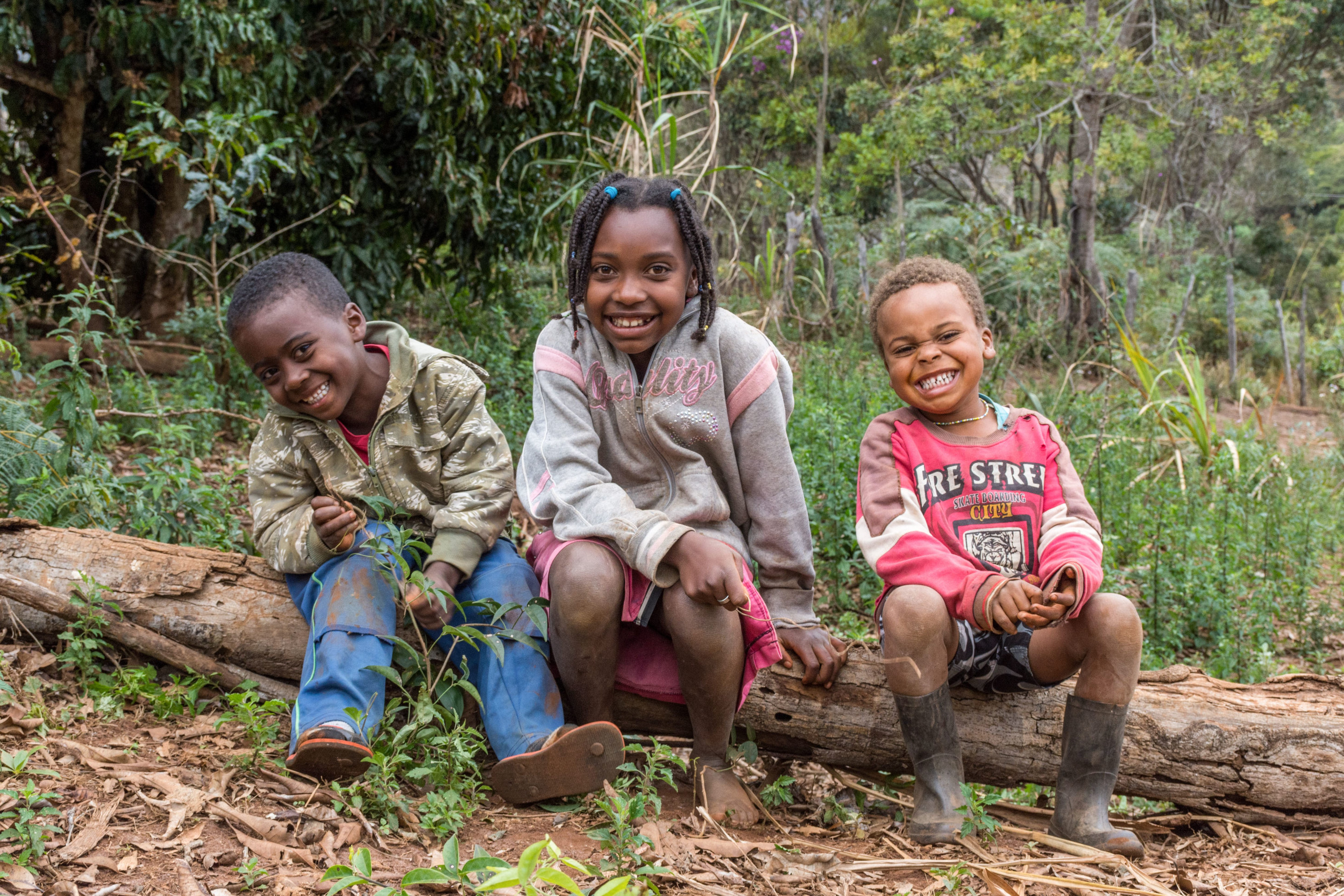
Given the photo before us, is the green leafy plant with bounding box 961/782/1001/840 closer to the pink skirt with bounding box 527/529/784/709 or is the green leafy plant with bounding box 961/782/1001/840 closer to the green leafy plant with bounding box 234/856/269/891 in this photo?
the pink skirt with bounding box 527/529/784/709

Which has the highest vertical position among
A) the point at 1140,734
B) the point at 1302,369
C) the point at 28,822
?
the point at 1302,369

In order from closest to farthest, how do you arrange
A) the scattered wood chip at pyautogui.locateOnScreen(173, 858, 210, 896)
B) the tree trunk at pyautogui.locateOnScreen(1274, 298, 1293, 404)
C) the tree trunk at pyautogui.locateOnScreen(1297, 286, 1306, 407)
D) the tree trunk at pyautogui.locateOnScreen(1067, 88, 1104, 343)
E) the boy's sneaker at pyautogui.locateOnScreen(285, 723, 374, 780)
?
the scattered wood chip at pyautogui.locateOnScreen(173, 858, 210, 896) < the boy's sneaker at pyautogui.locateOnScreen(285, 723, 374, 780) < the tree trunk at pyautogui.locateOnScreen(1274, 298, 1293, 404) < the tree trunk at pyautogui.locateOnScreen(1067, 88, 1104, 343) < the tree trunk at pyautogui.locateOnScreen(1297, 286, 1306, 407)

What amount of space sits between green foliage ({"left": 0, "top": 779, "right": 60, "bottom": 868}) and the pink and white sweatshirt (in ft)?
5.78

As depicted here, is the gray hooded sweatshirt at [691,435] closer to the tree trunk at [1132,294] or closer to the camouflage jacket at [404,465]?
the camouflage jacket at [404,465]

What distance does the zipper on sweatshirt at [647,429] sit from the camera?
2536mm

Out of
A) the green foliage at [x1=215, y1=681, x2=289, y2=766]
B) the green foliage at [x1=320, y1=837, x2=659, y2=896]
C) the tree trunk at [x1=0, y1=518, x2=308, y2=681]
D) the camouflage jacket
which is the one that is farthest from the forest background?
the green foliage at [x1=320, y1=837, x2=659, y2=896]

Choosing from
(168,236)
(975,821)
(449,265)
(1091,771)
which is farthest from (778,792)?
(168,236)

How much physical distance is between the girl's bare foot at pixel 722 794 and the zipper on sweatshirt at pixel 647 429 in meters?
0.64

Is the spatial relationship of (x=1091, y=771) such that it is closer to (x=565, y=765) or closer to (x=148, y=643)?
(x=565, y=765)

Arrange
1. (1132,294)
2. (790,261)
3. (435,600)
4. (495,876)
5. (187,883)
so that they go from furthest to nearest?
(1132,294)
(790,261)
(435,600)
(187,883)
(495,876)

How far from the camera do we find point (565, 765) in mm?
2186

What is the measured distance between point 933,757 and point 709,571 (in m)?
0.68

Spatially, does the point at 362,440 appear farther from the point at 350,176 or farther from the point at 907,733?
the point at 350,176

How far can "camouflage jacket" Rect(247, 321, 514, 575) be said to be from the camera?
2.56m
